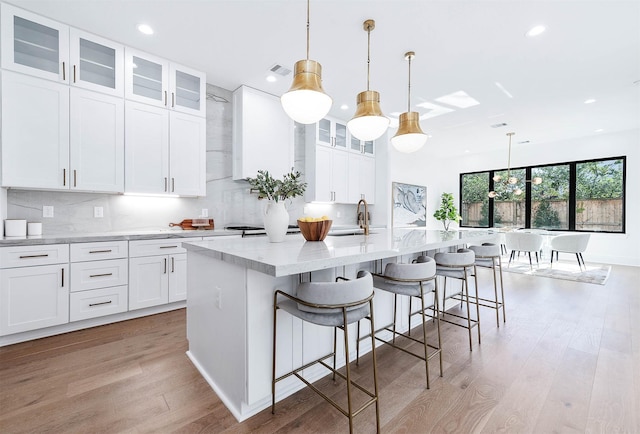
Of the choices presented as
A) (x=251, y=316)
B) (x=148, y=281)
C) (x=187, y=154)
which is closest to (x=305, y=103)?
(x=251, y=316)

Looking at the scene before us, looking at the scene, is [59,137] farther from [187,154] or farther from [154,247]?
[154,247]

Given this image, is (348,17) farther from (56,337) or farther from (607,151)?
(607,151)

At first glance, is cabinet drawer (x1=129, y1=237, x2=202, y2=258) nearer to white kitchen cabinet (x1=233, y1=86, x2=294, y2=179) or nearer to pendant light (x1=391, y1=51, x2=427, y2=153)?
white kitchen cabinet (x1=233, y1=86, x2=294, y2=179)

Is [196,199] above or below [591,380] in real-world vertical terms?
above

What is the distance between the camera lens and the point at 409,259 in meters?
2.71

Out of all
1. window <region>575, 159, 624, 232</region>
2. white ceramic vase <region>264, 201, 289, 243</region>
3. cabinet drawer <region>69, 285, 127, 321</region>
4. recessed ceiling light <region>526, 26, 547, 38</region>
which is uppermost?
recessed ceiling light <region>526, 26, 547, 38</region>

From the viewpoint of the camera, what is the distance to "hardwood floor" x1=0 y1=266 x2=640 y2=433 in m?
1.51

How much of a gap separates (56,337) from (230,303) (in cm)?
210

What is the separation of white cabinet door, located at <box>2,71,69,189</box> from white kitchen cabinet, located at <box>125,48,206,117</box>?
62cm

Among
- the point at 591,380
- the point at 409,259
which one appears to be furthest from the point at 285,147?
the point at 591,380

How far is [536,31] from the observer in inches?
108

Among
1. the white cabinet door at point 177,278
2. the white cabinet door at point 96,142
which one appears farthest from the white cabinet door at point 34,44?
the white cabinet door at point 177,278

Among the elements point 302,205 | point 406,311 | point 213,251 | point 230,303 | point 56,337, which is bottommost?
point 56,337

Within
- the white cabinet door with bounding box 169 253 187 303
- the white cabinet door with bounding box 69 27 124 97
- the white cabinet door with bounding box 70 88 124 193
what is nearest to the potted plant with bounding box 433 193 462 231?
the white cabinet door with bounding box 169 253 187 303
